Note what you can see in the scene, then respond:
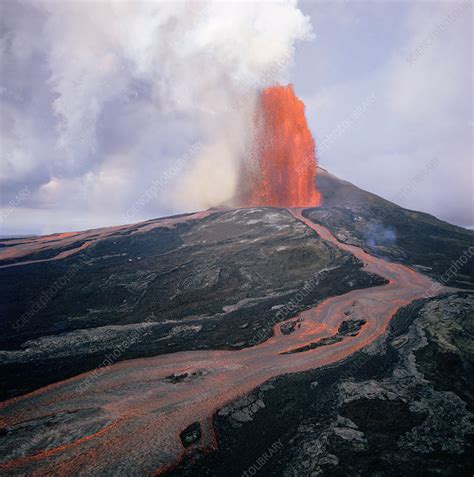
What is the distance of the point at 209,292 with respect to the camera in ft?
101

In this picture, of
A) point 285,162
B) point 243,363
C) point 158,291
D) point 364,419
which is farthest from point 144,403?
point 285,162

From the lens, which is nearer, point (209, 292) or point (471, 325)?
point (471, 325)

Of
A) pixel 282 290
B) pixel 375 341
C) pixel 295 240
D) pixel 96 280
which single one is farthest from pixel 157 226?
pixel 375 341

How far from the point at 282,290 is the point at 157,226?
120ft

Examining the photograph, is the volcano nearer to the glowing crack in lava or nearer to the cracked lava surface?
the cracked lava surface

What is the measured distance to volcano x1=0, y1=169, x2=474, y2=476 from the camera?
10.8 metres

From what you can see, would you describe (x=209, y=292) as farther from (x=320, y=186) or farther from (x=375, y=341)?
(x=320, y=186)

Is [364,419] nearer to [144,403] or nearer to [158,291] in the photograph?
[144,403]

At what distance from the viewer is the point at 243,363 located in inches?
687

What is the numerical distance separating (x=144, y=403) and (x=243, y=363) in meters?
6.11

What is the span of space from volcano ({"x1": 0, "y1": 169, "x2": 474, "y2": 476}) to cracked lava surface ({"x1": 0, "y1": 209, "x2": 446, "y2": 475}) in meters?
0.07

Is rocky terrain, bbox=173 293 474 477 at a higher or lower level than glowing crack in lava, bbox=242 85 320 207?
lower

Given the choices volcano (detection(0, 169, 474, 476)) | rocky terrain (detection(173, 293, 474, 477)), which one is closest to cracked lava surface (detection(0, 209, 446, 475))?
volcano (detection(0, 169, 474, 476))

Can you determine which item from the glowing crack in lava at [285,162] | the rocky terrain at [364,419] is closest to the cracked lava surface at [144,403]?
the rocky terrain at [364,419]
